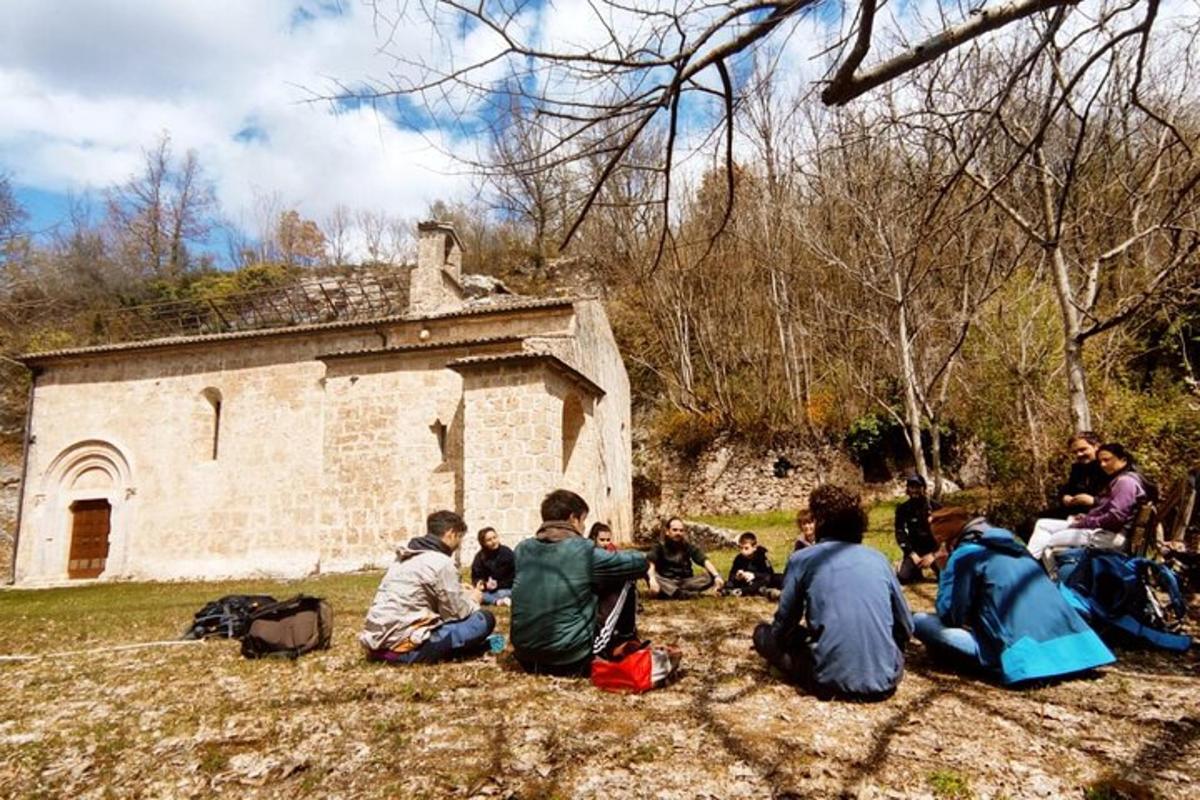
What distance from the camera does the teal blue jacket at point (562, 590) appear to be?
13.1 feet

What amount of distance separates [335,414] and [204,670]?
930 centimetres

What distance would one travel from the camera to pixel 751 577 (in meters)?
7.23

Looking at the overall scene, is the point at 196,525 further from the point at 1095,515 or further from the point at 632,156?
the point at 1095,515

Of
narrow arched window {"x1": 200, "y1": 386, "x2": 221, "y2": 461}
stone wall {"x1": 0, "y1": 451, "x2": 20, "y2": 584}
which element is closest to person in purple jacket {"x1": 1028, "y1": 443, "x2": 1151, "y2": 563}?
narrow arched window {"x1": 200, "y1": 386, "x2": 221, "y2": 461}

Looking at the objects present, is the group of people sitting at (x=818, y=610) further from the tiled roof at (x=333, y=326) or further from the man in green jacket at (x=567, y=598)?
the tiled roof at (x=333, y=326)

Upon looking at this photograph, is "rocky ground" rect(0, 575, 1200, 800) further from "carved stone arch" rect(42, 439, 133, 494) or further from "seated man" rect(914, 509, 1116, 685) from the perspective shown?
"carved stone arch" rect(42, 439, 133, 494)

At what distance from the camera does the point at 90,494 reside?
1647 centimetres

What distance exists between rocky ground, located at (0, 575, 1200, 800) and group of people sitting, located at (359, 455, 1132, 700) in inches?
6.5

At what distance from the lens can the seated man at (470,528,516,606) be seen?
23.5 ft

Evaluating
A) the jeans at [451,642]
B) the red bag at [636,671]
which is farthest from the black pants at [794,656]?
the jeans at [451,642]

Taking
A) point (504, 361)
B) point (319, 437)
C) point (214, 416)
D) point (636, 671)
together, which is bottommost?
point (636, 671)

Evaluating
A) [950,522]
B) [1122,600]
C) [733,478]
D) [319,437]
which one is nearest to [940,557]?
[1122,600]

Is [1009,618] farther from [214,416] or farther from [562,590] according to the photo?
[214,416]

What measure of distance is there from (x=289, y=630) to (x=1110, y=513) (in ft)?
20.6
